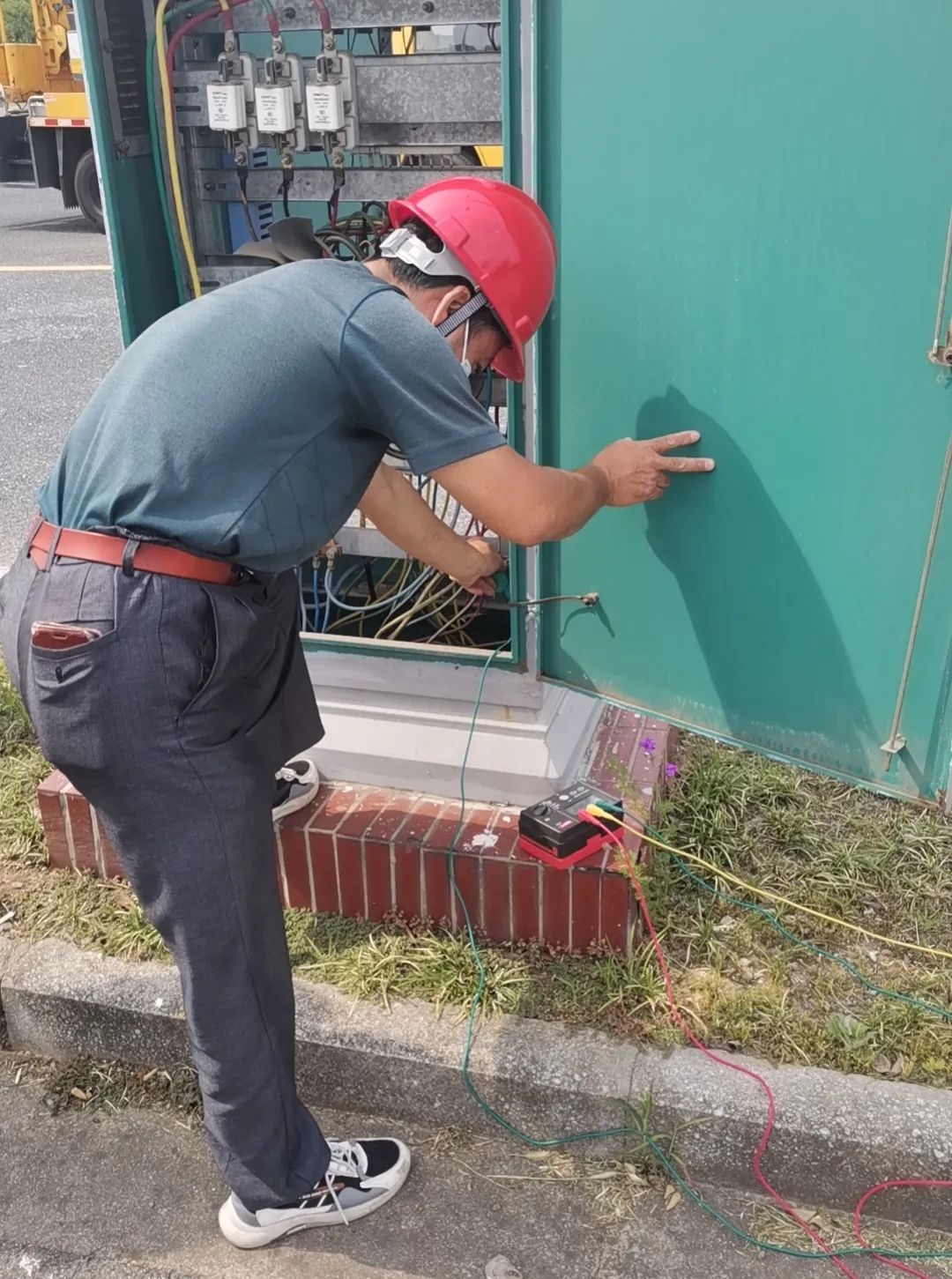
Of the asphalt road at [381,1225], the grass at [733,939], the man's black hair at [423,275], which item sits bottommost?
the asphalt road at [381,1225]

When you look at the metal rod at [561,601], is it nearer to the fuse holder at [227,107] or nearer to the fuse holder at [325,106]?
the fuse holder at [325,106]

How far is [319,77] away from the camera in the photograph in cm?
254

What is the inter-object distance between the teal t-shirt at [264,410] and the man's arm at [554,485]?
0.06 metres

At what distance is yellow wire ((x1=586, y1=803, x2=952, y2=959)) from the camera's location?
262cm

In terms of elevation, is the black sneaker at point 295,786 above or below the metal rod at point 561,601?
below

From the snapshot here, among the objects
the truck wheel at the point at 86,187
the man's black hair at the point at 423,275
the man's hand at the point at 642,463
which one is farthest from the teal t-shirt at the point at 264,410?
the truck wheel at the point at 86,187

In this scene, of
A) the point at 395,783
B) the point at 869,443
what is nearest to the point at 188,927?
the point at 395,783

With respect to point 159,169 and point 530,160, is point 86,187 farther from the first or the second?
point 530,160

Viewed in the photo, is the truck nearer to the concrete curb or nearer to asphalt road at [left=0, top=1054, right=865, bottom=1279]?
the concrete curb

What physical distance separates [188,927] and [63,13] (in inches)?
649

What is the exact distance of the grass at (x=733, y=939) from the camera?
2.45 m

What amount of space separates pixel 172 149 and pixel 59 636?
138 cm

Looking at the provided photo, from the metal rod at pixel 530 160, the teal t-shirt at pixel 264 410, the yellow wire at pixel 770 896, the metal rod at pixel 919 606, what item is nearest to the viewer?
the teal t-shirt at pixel 264 410

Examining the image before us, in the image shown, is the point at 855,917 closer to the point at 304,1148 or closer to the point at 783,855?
the point at 783,855
